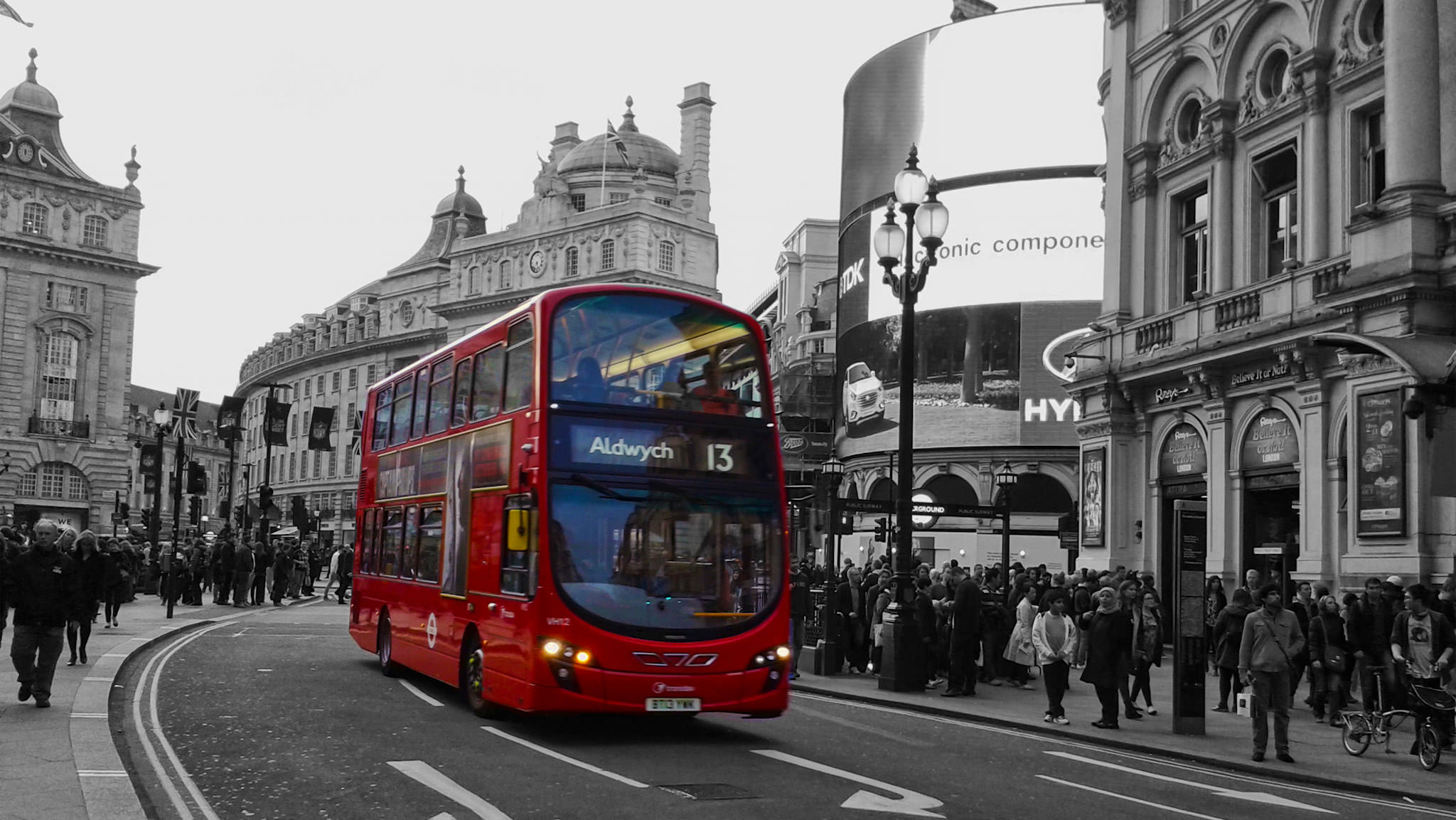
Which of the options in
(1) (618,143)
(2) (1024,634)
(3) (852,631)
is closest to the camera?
(2) (1024,634)

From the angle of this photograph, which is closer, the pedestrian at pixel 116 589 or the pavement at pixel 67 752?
the pavement at pixel 67 752

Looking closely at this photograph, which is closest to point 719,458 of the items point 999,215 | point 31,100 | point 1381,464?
point 1381,464

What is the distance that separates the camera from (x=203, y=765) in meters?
11.0

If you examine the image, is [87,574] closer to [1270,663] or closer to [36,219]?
[1270,663]

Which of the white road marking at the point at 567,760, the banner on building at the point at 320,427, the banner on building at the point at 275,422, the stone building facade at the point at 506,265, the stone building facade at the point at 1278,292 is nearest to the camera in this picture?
the white road marking at the point at 567,760

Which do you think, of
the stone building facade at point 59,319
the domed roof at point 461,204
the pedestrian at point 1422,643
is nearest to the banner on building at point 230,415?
the pedestrian at point 1422,643

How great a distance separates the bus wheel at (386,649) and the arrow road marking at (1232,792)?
9268 mm

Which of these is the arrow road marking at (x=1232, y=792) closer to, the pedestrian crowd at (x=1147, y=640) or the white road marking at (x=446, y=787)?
the pedestrian crowd at (x=1147, y=640)

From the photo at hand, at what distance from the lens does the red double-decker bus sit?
498 inches

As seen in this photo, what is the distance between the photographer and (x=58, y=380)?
8169 centimetres

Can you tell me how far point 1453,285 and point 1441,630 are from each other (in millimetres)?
7522

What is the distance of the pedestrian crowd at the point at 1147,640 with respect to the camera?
1404 cm

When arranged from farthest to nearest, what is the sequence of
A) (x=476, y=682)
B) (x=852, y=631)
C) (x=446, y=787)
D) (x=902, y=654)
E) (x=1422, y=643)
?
(x=852, y=631) < (x=902, y=654) < (x=476, y=682) < (x=1422, y=643) < (x=446, y=787)

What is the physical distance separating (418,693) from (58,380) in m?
73.8
